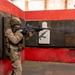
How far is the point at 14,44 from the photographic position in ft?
10.8

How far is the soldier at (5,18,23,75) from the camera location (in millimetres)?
3205

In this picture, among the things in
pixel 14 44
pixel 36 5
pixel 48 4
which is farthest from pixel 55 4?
pixel 14 44

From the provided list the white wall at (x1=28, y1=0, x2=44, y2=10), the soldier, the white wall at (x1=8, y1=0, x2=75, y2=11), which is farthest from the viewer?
the white wall at (x1=28, y1=0, x2=44, y2=10)

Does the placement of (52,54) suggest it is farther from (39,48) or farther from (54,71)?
(54,71)

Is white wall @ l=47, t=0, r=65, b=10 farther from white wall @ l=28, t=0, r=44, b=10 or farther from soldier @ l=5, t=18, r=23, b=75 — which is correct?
soldier @ l=5, t=18, r=23, b=75

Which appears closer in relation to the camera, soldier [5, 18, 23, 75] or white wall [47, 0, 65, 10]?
soldier [5, 18, 23, 75]

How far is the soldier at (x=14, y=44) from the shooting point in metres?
3.21

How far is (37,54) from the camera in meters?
6.14

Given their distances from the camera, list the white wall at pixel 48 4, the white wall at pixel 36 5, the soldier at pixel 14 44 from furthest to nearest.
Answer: the white wall at pixel 36 5 < the white wall at pixel 48 4 < the soldier at pixel 14 44

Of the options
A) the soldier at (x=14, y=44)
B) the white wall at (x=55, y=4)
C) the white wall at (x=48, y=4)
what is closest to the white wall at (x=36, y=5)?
the white wall at (x=48, y=4)

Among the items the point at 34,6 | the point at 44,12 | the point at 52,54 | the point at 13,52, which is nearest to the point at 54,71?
the point at 52,54

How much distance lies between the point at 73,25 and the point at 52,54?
52.8 inches

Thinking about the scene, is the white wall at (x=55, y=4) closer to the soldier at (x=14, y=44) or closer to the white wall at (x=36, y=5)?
the white wall at (x=36, y=5)

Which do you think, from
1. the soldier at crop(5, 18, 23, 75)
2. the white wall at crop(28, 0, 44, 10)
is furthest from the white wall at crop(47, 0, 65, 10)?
the soldier at crop(5, 18, 23, 75)
